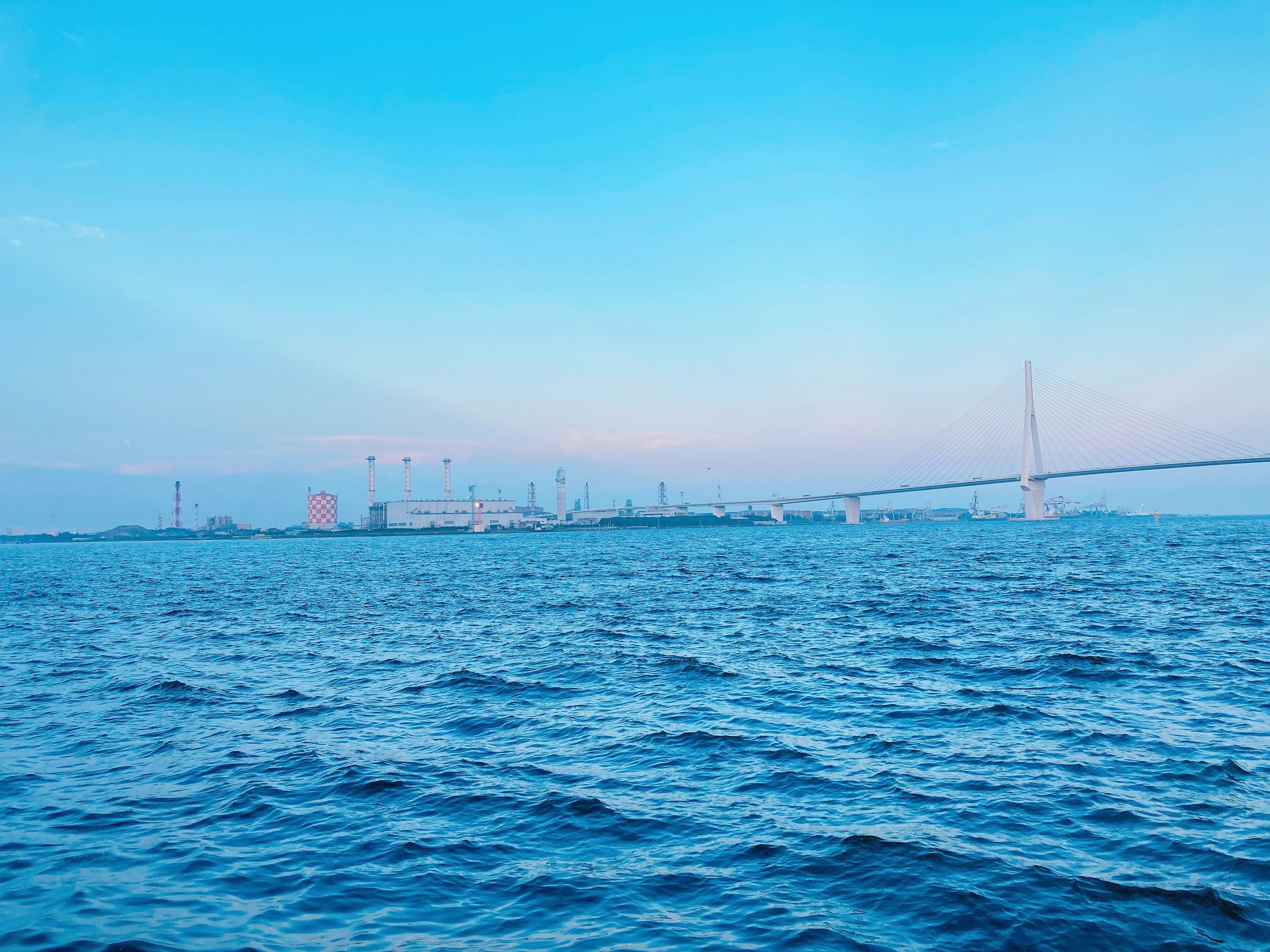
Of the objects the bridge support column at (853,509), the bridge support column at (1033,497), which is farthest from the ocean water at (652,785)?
the bridge support column at (853,509)

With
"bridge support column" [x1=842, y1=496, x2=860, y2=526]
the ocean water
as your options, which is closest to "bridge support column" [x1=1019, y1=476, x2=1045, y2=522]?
"bridge support column" [x1=842, y1=496, x2=860, y2=526]

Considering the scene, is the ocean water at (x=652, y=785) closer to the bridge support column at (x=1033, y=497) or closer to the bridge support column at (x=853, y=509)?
the bridge support column at (x=1033, y=497)

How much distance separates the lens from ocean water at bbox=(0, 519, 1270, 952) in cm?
748

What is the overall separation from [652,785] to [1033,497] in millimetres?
143940

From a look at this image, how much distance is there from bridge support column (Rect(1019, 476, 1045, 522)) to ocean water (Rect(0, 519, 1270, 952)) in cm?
10689

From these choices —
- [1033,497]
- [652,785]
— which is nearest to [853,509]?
[1033,497]

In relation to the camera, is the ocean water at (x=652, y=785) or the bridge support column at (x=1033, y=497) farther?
the bridge support column at (x=1033, y=497)

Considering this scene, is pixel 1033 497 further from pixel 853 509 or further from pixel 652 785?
pixel 652 785

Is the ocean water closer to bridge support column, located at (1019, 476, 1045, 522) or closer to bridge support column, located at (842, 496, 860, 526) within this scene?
bridge support column, located at (1019, 476, 1045, 522)

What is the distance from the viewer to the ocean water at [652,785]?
7484mm

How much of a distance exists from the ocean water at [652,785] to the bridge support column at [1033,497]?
106888 mm

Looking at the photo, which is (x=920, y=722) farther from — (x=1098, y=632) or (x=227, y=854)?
(x=1098, y=632)

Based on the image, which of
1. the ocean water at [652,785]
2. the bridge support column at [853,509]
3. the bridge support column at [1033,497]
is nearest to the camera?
the ocean water at [652,785]

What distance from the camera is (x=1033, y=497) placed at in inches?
5394
